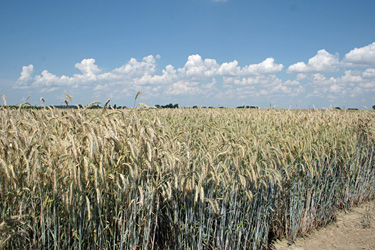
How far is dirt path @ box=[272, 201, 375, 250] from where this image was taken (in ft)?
11.5

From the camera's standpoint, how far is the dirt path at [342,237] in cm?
351

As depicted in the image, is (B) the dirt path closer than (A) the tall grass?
No

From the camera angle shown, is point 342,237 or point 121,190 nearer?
point 121,190

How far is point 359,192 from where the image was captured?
5.05m

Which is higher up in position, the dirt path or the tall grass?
the tall grass

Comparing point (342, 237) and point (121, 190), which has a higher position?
point (121, 190)

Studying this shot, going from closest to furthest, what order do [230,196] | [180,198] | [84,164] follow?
[84,164] → [180,198] → [230,196]

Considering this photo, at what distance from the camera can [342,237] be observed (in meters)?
3.87

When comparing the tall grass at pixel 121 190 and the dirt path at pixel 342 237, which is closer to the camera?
the tall grass at pixel 121 190

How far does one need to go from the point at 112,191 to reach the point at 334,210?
12.7 feet

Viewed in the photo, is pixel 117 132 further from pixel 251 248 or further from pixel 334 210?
pixel 334 210

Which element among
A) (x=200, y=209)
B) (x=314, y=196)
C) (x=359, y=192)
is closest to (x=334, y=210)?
(x=314, y=196)

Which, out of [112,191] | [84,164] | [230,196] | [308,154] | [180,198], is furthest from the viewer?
[308,154]

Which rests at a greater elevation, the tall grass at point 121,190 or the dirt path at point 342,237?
the tall grass at point 121,190
